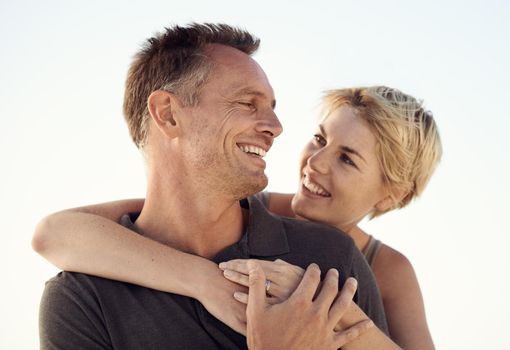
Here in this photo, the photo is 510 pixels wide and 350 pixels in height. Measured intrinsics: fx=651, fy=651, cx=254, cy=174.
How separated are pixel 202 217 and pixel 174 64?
65cm

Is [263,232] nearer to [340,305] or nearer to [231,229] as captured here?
[231,229]

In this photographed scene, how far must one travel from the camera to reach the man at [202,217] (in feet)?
6.77

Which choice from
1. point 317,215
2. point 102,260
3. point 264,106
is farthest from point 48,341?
point 317,215

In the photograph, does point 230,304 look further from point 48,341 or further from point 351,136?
point 351,136

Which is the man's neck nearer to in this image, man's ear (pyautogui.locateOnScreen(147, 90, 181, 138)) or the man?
the man

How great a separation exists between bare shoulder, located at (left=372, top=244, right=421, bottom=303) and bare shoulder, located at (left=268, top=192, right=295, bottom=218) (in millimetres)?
476

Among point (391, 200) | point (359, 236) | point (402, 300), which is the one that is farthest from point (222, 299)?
point (391, 200)

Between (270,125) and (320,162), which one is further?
(320,162)

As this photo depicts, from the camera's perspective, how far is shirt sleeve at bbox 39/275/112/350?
81.2 inches

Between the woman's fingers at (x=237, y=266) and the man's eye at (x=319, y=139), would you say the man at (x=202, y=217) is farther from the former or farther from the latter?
the man's eye at (x=319, y=139)

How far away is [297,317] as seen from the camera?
1894 mm

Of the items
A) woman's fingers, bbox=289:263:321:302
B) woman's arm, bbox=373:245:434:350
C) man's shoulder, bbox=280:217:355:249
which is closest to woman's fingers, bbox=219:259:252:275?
woman's fingers, bbox=289:263:321:302

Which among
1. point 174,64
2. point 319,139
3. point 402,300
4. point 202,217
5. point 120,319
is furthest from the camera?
point 319,139

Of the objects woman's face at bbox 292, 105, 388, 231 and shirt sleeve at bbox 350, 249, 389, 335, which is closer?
shirt sleeve at bbox 350, 249, 389, 335
